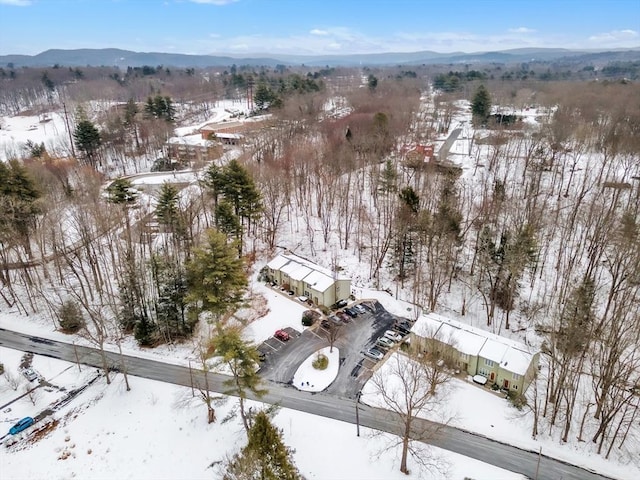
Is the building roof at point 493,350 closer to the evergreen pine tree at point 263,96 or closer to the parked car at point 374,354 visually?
the parked car at point 374,354

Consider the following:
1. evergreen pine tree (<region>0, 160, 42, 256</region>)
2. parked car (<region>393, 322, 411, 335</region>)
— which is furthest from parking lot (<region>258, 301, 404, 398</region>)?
evergreen pine tree (<region>0, 160, 42, 256</region>)

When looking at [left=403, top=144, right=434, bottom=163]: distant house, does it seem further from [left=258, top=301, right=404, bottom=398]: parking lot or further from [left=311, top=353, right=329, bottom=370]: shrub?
[left=311, top=353, right=329, bottom=370]: shrub

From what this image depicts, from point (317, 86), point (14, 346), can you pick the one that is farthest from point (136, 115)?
point (14, 346)

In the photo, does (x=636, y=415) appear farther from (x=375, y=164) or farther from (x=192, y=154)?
(x=192, y=154)

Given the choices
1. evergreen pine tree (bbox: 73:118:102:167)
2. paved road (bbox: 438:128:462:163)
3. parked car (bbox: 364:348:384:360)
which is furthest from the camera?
paved road (bbox: 438:128:462:163)

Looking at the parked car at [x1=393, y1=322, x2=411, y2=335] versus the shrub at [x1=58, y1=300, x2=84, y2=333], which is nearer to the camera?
the shrub at [x1=58, y1=300, x2=84, y2=333]
